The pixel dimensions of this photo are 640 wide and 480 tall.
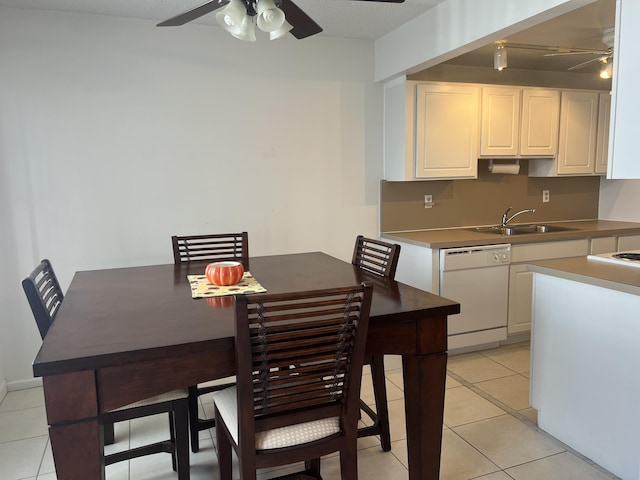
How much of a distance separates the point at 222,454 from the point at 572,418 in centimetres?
165

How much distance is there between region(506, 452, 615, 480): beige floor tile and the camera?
2152mm

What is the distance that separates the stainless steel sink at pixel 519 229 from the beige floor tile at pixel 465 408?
150cm

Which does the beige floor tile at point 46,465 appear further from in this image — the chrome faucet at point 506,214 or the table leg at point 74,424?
the chrome faucet at point 506,214

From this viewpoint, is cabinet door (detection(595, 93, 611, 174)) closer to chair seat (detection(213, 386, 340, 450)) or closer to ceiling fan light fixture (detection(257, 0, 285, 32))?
ceiling fan light fixture (detection(257, 0, 285, 32))

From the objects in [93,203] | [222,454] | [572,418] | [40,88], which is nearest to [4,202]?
[93,203]

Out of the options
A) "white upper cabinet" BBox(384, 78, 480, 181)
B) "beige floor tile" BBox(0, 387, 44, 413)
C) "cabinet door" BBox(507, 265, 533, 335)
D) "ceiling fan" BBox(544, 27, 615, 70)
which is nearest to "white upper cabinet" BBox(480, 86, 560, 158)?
"white upper cabinet" BBox(384, 78, 480, 181)

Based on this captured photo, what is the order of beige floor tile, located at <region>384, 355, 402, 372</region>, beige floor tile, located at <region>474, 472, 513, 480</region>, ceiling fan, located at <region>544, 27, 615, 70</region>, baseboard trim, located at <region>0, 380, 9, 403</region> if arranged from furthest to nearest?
1. beige floor tile, located at <region>384, 355, 402, 372</region>
2. ceiling fan, located at <region>544, 27, 615, 70</region>
3. baseboard trim, located at <region>0, 380, 9, 403</region>
4. beige floor tile, located at <region>474, 472, 513, 480</region>

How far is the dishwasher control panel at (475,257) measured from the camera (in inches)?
133

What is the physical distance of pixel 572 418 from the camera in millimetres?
2338

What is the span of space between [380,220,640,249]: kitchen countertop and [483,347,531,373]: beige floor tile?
815 mm

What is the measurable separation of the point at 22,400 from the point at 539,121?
4182 millimetres

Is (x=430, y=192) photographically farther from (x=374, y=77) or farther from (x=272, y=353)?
(x=272, y=353)

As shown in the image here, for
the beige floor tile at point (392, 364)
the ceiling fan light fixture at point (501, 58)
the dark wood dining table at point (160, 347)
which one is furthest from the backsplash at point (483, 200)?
the dark wood dining table at point (160, 347)

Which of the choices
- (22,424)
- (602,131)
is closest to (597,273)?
(602,131)
